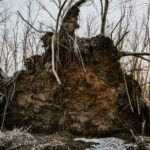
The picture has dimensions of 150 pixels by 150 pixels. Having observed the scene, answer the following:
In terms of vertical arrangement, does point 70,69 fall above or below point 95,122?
above

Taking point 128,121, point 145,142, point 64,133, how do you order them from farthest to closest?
point 128,121 → point 64,133 → point 145,142

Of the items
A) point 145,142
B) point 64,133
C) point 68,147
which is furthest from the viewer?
point 64,133

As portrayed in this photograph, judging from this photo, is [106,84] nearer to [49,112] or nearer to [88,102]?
[88,102]

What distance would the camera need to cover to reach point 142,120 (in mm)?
8312

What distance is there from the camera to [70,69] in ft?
27.3

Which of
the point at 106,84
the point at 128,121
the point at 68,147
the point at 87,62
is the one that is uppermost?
the point at 87,62

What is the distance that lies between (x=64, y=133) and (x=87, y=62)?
188 centimetres

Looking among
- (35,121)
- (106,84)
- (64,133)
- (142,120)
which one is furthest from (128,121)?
(35,121)

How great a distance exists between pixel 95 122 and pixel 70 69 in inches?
57.1

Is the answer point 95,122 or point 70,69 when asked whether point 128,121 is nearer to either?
point 95,122

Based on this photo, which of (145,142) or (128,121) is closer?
(145,142)

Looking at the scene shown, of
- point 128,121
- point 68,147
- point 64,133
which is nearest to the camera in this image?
point 68,147

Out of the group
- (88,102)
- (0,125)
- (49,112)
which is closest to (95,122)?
(88,102)

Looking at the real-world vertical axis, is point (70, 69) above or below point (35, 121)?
above
